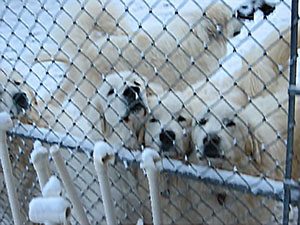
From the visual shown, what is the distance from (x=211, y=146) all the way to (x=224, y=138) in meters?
0.06

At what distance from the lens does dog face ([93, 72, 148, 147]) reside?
159 cm

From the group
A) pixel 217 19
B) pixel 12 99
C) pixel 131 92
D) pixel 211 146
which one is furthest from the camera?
pixel 217 19

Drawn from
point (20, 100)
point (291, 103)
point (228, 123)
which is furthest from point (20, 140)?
point (291, 103)

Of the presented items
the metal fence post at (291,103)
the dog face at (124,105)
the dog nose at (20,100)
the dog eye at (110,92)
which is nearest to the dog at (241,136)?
the dog face at (124,105)

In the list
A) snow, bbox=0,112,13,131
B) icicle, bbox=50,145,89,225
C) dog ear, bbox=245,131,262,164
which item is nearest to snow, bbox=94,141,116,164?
icicle, bbox=50,145,89,225

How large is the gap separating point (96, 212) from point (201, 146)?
2.11 ft

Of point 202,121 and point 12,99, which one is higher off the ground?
point 12,99

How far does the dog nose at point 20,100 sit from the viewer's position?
5.87 ft

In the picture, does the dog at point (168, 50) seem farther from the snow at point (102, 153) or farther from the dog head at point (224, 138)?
the snow at point (102, 153)

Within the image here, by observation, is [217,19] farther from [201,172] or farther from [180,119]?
[201,172]

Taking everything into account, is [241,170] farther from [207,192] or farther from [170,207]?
[170,207]

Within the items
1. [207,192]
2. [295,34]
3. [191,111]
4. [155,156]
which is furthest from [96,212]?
[295,34]

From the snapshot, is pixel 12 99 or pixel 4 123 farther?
pixel 12 99

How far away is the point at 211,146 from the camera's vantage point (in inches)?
58.7
